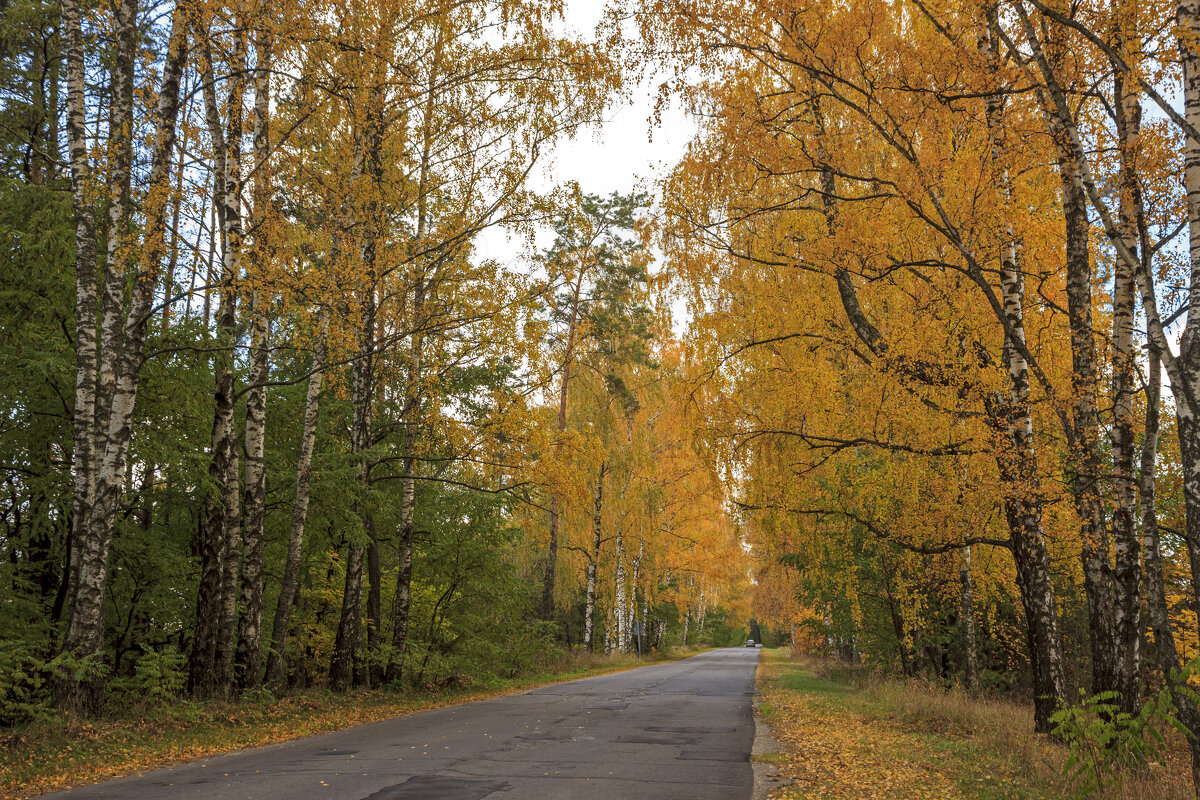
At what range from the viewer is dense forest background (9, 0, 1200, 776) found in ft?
26.2

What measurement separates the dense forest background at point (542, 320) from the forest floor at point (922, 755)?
870mm

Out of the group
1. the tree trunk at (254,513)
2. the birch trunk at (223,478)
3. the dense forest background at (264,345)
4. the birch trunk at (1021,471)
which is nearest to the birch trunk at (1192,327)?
the birch trunk at (1021,471)

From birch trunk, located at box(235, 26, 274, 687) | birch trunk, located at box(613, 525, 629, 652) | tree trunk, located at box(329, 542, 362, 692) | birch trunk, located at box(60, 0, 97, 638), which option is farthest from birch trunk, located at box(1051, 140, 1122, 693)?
birch trunk, located at box(613, 525, 629, 652)

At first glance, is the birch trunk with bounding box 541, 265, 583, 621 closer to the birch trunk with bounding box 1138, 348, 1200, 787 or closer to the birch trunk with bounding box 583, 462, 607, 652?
the birch trunk with bounding box 583, 462, 607, 652

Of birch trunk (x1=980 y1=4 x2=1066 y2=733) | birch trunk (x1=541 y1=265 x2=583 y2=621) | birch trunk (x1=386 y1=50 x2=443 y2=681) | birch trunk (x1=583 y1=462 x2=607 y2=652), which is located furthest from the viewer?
birch trunk (x1=583 y1=462 x2=607 y2=652)

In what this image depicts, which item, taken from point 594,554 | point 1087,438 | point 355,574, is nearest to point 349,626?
point 355,574

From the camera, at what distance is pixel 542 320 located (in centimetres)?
1317

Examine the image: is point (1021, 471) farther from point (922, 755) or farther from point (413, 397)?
point (413, 397)

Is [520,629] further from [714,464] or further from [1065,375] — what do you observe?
[1065,375]

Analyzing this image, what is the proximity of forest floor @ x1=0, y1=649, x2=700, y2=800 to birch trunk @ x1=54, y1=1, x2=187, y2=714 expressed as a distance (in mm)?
782

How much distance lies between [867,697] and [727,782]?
35.6 feet

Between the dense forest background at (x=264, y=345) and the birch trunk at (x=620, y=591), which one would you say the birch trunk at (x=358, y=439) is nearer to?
the dense forest background at (x=264, y=345)

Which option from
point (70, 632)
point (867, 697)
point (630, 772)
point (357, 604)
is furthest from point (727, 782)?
point (867, 697)

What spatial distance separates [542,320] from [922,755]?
8.59 metres
